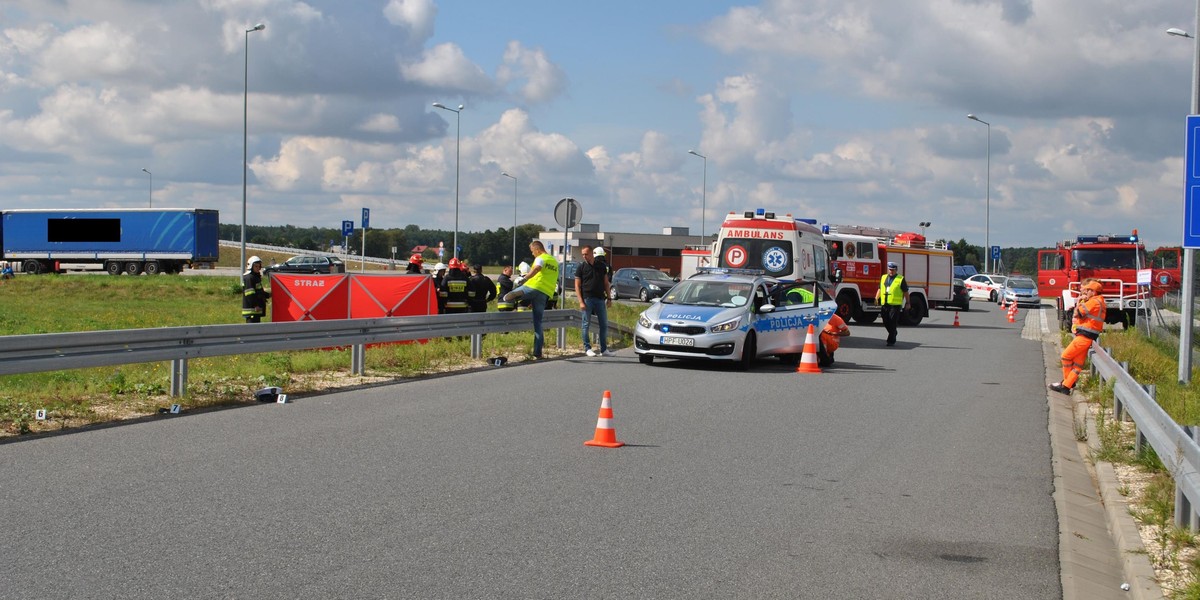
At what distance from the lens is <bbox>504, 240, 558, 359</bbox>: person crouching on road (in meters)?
18.6

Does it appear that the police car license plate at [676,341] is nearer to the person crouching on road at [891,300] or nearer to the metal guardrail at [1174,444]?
the metal guardrail at [1174,444]

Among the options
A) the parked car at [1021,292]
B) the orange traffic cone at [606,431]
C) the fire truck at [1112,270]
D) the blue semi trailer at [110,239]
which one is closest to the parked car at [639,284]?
the parked car at [1021,292]

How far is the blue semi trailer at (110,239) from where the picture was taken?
5728 centimetres

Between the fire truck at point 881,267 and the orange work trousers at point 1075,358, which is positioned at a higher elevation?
the fire truck at point 881,267

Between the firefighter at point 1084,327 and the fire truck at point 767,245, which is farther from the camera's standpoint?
the fire truck at point 767,245

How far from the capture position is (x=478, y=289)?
2019 cm

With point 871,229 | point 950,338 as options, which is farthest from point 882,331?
point 871,229

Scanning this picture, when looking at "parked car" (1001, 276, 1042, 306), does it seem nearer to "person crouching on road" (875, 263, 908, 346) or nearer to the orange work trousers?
"person crouching on road" (875, 263, 908, 346)

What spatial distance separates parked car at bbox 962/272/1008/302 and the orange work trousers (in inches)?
1684

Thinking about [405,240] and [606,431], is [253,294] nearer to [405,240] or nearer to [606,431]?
[606,431]

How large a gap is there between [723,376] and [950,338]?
12.6m

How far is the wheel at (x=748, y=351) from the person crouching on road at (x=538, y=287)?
310 centimetres

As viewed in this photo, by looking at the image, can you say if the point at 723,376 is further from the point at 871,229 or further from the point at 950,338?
the point at 871,229

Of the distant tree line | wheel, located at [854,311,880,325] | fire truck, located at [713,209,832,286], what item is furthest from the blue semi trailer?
fire truck, located at [713,209,832,286]
